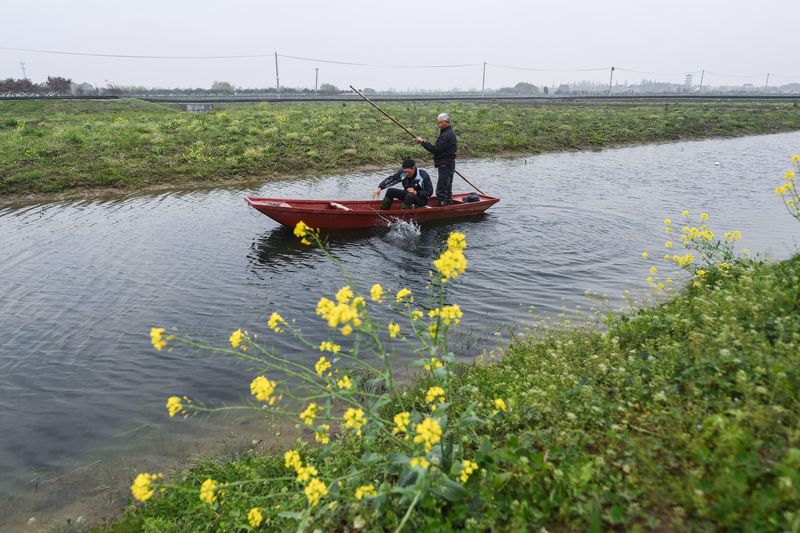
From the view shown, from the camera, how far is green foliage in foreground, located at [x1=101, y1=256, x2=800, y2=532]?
9.66ft

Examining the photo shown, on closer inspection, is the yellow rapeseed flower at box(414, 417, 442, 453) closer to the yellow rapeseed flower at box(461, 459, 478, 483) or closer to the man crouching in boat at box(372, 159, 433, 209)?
the yellow rapeseed flower at box(461, 459, 478, 483)

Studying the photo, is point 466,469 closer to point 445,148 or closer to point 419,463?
point 419,463

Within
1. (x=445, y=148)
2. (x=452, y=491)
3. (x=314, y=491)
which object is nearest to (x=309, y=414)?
(x=314, y=491)

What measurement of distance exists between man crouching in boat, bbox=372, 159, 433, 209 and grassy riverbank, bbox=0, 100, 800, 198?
9.70m

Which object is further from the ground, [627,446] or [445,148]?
[445,148]

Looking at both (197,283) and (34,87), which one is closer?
(197,283)

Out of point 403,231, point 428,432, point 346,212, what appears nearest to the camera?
point 428,432

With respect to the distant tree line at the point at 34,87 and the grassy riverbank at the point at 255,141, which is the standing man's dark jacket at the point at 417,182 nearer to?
the grassy riverbank at the point at 255,141

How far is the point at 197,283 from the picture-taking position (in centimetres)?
979

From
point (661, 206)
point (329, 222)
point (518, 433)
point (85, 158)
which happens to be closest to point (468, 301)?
point (518, 433)

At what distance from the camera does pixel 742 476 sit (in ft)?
9.16

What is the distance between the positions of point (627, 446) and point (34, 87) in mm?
76307

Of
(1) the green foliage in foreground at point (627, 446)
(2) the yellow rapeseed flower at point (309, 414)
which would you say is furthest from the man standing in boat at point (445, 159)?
(2) the yellow rapeseed flower at point (309, 414)

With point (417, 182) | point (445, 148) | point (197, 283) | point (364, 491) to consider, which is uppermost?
point (445, 148)
